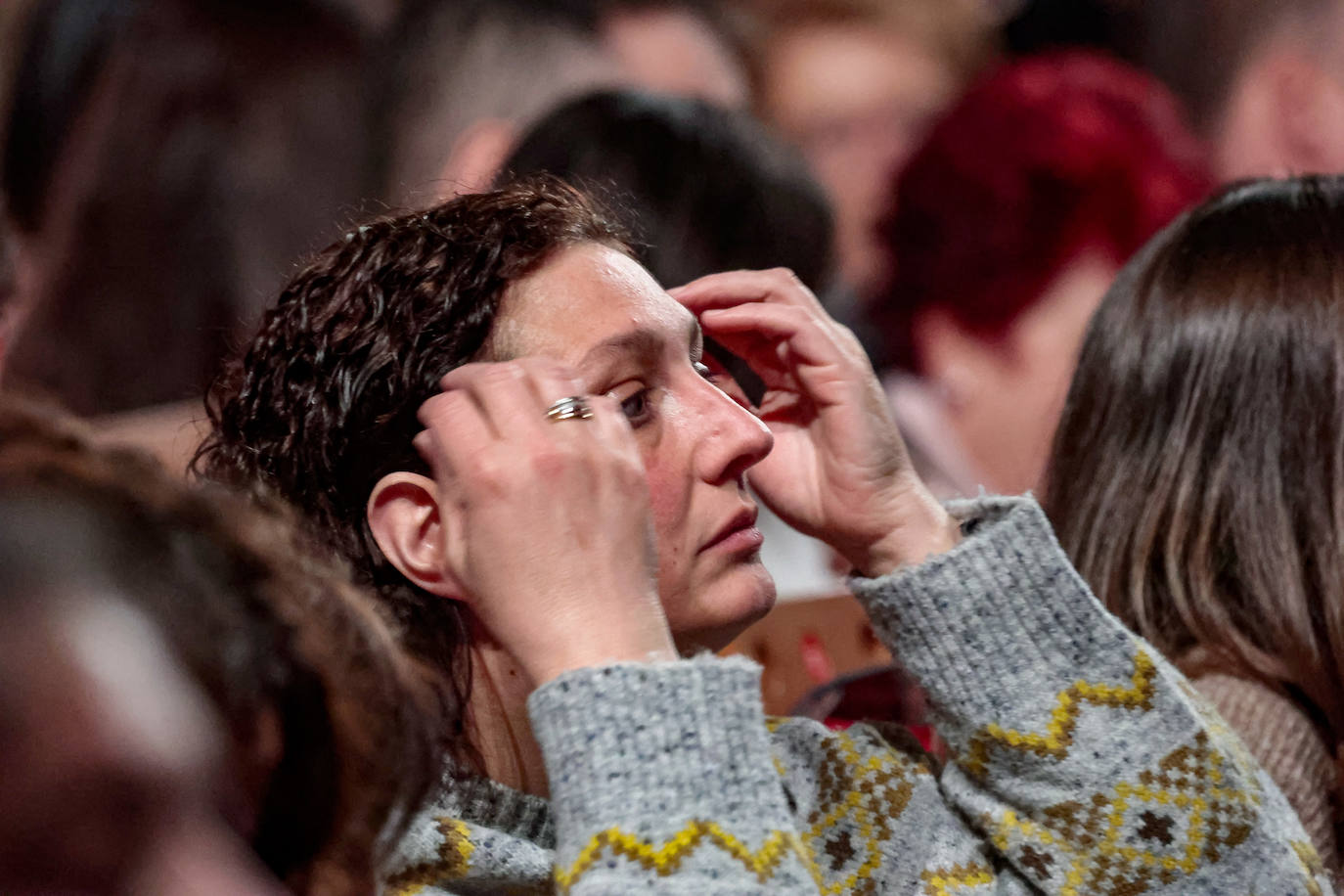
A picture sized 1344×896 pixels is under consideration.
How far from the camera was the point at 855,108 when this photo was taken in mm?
2424

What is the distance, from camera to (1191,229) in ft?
4.39

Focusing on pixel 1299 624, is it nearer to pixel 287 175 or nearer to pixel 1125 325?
Answer: pixel 1125 325

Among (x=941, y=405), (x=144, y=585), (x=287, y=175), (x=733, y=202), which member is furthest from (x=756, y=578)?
(x=941, y=405)

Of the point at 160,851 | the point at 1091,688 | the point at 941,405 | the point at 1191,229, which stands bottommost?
the point at 941,405

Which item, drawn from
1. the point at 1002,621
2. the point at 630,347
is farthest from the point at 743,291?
the point at 1002,621

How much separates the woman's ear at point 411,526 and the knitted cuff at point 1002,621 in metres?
0.36

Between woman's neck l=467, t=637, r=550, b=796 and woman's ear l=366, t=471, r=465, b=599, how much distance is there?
0.22 feet

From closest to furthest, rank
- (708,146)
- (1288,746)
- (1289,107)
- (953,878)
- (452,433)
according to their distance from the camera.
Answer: (452,433) → (953,878) → (1288,746) → (708,146) → (1289,107)

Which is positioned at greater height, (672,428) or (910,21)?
(910,21)

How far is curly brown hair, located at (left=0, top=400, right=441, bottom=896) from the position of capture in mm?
474

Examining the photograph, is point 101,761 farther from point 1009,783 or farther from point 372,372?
point 1009,783

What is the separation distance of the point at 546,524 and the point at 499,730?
9.3 inches

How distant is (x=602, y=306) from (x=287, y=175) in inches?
47.1

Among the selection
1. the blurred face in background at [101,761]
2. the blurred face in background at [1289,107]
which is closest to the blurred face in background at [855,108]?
the blurred face in background at [1289,107]
